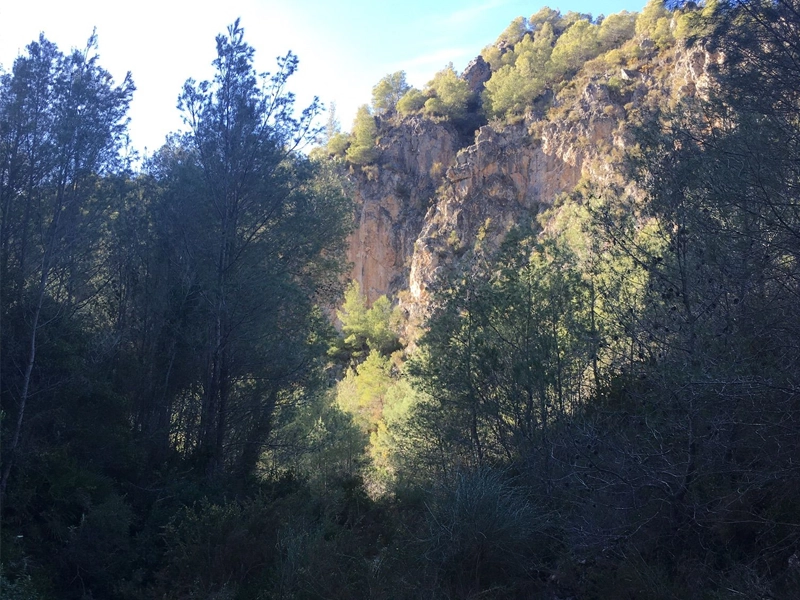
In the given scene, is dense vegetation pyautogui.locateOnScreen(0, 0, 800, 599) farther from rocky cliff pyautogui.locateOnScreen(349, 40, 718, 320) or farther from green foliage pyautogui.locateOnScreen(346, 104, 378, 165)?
green foliage pyautogui.locateOnScreen(346, 104, 378, 165)

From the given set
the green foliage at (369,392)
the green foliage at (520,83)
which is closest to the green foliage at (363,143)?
the green foliage at (520,83)

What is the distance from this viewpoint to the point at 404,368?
13.3 metres

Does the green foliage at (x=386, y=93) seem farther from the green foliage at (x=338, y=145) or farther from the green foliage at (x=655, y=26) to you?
the green foliage at (x=655, y=26)

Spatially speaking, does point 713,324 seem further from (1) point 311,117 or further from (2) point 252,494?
(1) point 311,117

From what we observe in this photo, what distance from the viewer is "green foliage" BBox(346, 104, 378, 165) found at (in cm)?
5578

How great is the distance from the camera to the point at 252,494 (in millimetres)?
10664

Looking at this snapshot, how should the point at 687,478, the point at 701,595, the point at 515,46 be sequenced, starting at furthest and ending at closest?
1. the point at 515,46
2. the point at 687,478
3. the point at 701,595

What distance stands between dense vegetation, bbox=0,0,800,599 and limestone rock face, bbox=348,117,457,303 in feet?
116

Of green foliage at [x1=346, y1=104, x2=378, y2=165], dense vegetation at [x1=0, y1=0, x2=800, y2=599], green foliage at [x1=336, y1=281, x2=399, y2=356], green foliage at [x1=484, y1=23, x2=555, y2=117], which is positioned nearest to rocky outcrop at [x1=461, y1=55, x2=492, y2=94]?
green foliage at [x1=484, y1=23, x2=555, y2=117]

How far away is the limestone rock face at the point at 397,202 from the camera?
5188cm

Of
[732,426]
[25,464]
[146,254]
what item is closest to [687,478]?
[732,426]

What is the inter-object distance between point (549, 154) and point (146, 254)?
3540 cm

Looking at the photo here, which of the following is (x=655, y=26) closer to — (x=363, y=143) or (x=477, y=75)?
(x=477, y=75)

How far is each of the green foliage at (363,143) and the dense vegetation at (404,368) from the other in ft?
133
